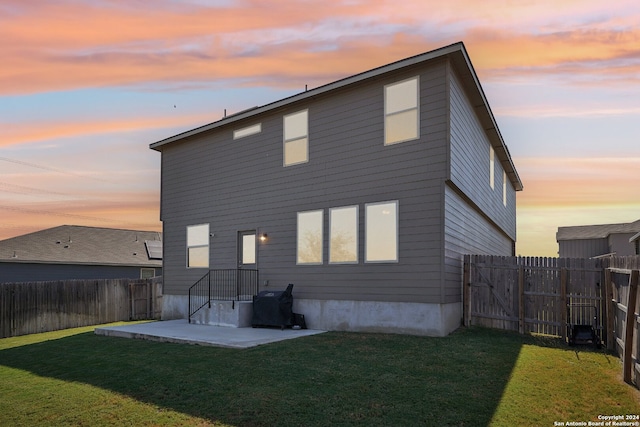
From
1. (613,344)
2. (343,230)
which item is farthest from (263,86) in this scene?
(613,344)

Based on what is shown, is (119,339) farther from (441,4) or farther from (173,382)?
(441,4)

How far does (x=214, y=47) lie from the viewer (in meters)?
13.0

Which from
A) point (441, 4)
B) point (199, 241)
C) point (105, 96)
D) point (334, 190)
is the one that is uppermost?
point (441, 4)

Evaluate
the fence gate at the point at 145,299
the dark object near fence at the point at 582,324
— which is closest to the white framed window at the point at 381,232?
the dark object near fence at the point at 582,324

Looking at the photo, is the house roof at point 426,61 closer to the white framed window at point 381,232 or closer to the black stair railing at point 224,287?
→ the white framed window at point 381,232

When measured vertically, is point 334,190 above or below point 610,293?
above

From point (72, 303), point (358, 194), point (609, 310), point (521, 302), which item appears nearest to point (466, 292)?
point (521, 302)

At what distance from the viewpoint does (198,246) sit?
16828 millimetres

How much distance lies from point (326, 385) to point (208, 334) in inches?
228

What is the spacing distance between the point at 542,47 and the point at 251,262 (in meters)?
9.83

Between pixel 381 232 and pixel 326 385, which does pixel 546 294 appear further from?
pixel 326 385

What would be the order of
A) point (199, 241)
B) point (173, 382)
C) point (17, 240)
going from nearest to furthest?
1. point (173, 382)
2. point (199, 241)
3. point (17, 240)

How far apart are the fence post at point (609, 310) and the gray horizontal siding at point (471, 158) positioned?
12.5 feet

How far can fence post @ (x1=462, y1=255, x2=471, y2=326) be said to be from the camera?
501 inches
